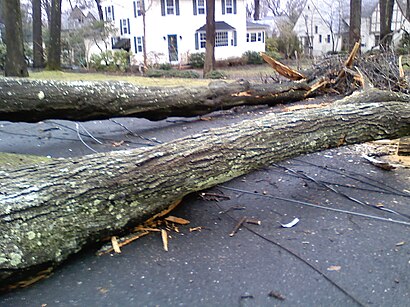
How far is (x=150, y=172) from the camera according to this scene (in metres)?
3.15

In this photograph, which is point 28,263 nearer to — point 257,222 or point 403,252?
point 257,222

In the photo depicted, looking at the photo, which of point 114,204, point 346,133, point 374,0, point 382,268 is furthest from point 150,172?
point 374,0

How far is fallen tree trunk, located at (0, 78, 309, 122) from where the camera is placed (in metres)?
5.68

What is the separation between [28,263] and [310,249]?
1836 millimetres

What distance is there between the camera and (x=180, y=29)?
31406 millimetres

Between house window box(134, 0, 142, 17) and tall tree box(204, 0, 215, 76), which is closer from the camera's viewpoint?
tall tree box(204, 0, 215, 76)

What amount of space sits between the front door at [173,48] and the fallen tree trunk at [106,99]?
2408 centimetres

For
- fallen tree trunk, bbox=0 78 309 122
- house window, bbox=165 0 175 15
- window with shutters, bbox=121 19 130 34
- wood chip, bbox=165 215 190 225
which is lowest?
wood chip, bbox=165 215 190 225

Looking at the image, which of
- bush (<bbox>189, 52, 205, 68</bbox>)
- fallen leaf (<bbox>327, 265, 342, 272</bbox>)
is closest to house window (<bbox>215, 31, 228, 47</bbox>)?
bush (<bbox>189, 52, 205, 68</bbox>)

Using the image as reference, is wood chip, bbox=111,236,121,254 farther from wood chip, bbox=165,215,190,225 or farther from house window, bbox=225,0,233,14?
house window, bbox=225,0,233,14

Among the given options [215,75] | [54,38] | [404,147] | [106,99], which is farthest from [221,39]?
[404,147]

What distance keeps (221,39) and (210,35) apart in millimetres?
13850

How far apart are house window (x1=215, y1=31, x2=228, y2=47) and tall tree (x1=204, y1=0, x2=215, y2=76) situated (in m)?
12.7

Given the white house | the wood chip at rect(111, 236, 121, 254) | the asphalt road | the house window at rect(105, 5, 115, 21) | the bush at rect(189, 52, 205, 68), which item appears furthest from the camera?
the house window at rect(105, 5, 115, 21)
